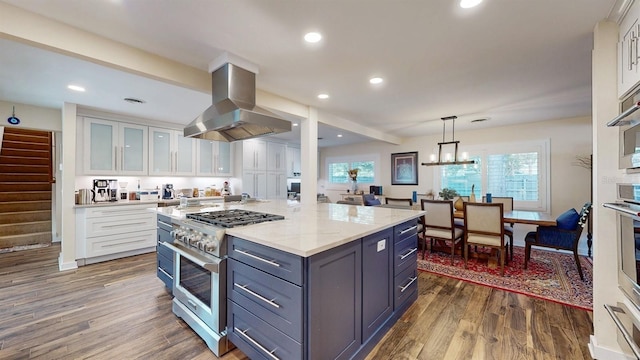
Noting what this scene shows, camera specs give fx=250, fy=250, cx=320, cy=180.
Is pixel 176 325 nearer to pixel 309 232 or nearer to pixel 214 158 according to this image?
pixel 309 232

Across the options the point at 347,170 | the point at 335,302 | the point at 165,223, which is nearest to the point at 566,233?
the point at 335,302

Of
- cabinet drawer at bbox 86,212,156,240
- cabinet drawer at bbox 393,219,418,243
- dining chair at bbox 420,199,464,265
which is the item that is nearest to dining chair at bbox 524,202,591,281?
dining chair at bbox 420,199,464,265

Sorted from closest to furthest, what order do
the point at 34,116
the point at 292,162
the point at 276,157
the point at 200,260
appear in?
the point at 200,260
the point at 34,116
the point at 276,157
the point at 292,162

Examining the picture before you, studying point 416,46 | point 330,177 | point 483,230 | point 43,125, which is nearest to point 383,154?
point 330,177

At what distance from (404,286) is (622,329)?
4.19ft

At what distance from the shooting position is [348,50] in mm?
2213

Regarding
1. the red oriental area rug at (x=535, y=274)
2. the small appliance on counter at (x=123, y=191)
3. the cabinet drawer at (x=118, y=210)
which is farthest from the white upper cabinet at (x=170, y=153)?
the red oriental area rug at (x=535, y=274)

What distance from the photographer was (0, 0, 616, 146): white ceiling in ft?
5.49

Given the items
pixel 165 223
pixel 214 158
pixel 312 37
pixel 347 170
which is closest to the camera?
pixel 312 37

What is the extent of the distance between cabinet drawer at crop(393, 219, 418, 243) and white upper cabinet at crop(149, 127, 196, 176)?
174 inches

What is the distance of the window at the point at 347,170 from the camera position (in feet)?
23.3

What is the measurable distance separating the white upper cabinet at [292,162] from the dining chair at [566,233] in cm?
532

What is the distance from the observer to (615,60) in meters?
1.66

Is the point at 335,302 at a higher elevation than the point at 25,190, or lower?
lower
